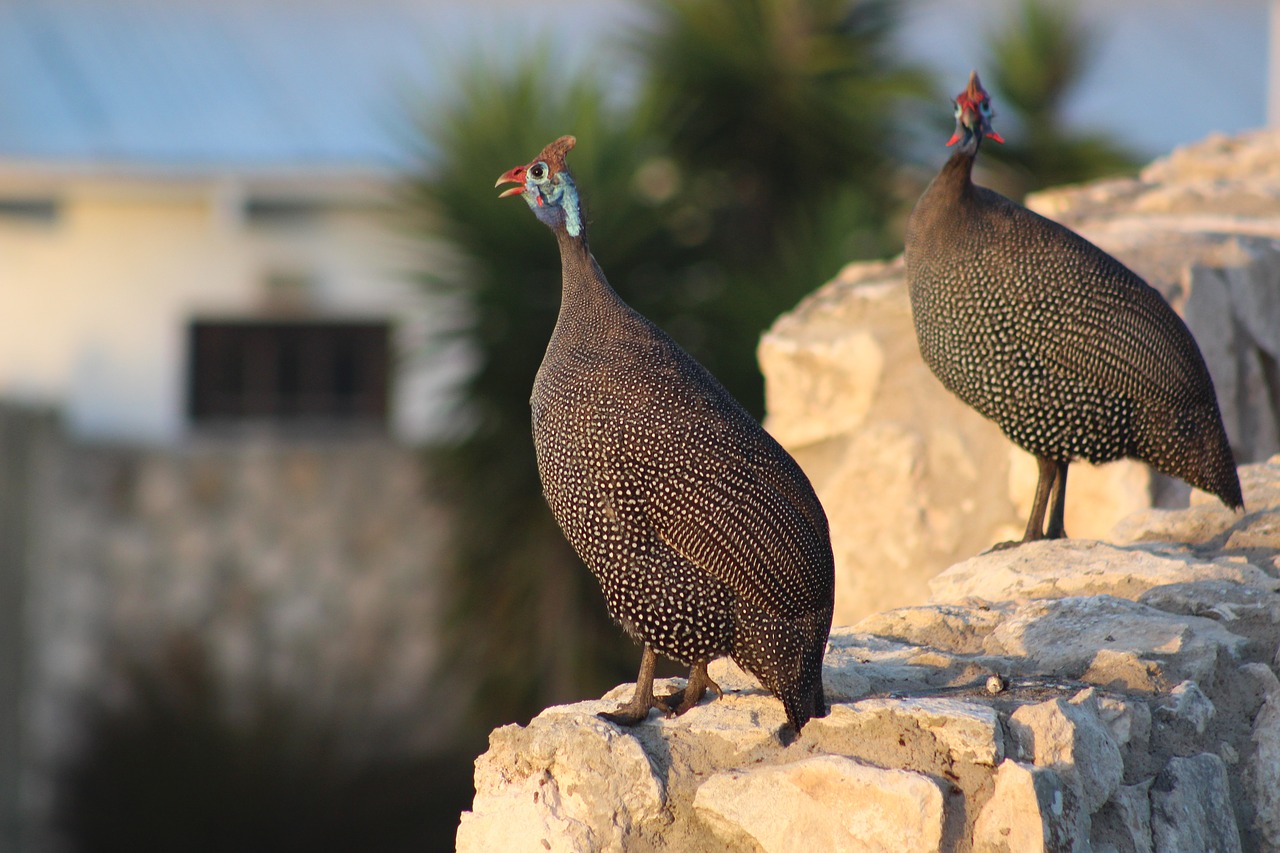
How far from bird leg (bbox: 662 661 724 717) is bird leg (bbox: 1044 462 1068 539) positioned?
1.43 metres

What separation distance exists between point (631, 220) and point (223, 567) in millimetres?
3401

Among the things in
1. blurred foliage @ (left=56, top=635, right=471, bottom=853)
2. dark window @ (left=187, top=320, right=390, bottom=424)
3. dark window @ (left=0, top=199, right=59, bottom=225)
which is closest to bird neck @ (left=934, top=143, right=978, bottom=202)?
blurred foliage @ (left=56, top=635, right=471, bottom=853)

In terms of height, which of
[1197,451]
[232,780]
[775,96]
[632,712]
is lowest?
[232,780]

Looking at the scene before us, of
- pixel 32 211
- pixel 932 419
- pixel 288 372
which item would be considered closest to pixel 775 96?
pixel 288 372

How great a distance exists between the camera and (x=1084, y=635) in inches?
128

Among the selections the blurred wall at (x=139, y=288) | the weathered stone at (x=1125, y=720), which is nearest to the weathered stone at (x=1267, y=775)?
the weathered stone at (x=1125, y=720)

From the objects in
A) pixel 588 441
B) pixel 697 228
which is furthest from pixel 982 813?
pixel 697 228

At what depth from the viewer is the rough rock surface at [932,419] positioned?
4828 millimetres

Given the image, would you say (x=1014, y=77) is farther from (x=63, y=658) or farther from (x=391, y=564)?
(x=63, y=658)

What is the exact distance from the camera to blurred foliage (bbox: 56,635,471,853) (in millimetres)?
8711

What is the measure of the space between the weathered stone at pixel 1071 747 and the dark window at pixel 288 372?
8.84m

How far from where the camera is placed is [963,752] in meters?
2.67

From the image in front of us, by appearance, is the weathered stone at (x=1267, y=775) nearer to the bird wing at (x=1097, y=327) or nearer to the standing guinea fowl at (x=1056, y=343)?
the standing guinea fowl at (x=1056, y=343)

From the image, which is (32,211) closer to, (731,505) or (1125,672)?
(731,505)
